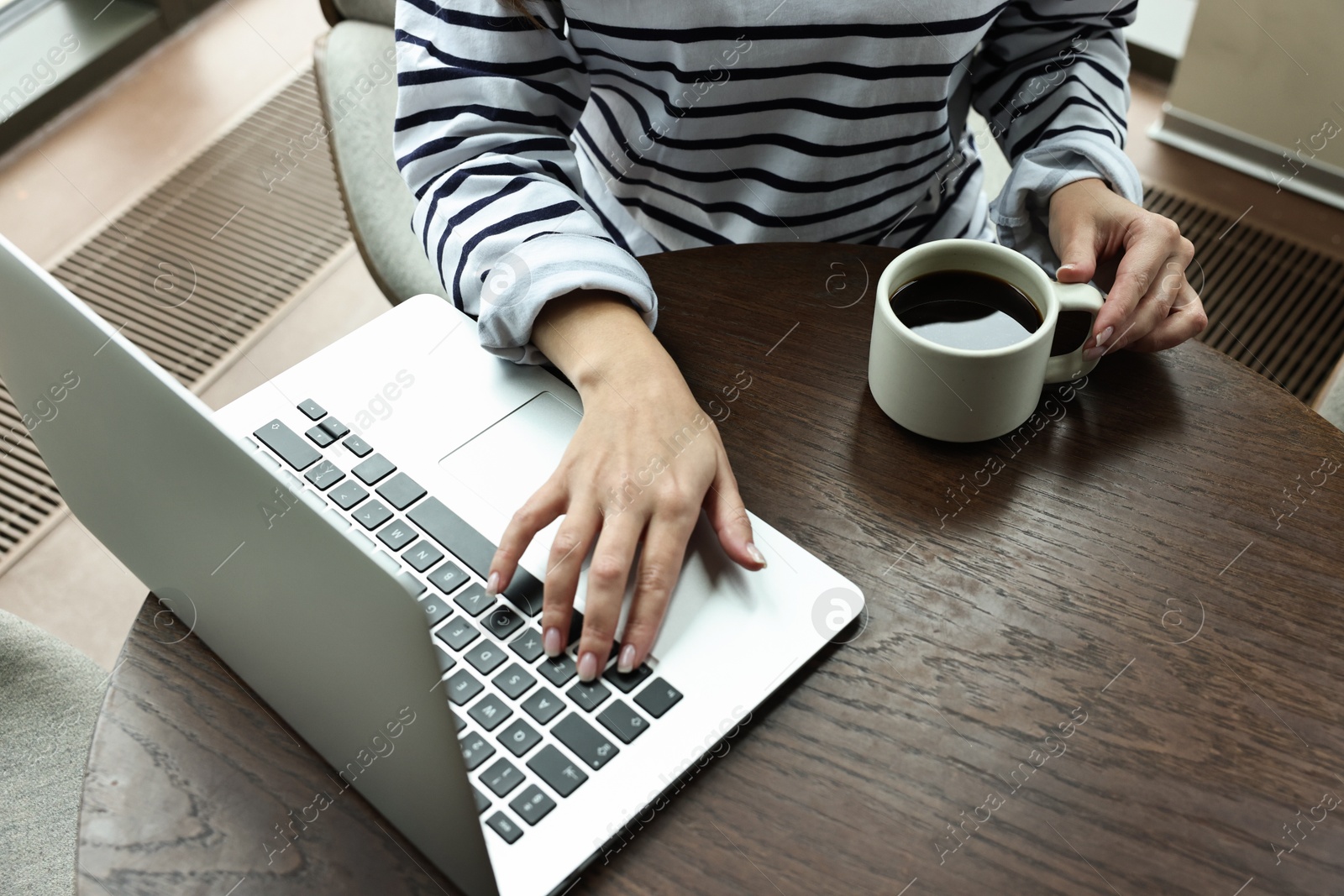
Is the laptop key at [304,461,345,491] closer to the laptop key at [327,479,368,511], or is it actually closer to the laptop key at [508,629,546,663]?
the laptop key at [327,479,368,511]

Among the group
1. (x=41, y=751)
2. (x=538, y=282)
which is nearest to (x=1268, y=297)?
(x=538, y=282)

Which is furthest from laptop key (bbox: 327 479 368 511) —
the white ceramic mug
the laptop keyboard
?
the white ceramic mug

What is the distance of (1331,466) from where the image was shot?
646 mm

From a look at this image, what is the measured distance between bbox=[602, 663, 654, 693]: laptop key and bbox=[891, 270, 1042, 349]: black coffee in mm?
281

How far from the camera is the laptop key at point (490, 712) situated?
0.52m

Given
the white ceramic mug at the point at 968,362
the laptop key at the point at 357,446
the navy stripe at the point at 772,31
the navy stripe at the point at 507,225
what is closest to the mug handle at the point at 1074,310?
the white ceramic mug at the point at 968,362

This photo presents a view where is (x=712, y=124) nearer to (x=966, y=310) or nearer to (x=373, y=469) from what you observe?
(x=966, y=310)

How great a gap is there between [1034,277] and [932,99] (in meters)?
0.24

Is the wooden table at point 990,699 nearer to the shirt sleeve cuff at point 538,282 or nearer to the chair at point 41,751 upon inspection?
the shirt sleeve cuff at point 538,282

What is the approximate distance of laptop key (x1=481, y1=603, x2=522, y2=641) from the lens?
0.57 m

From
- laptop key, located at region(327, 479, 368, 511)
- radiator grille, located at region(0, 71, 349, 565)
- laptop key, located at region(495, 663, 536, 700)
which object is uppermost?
laptop key, located at region(327, 479, 368, 511)

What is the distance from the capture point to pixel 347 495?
2.09ft

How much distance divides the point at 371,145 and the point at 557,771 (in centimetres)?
90

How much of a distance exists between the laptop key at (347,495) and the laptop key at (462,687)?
0.15m
